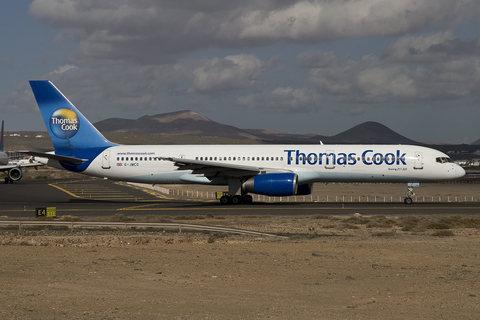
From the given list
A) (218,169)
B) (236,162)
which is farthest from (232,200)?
(218,169)

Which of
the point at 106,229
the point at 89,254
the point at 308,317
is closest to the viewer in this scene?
the point at 308,317

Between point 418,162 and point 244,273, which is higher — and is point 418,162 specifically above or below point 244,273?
above

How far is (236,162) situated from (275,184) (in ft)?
14.9

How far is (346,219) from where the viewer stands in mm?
29141

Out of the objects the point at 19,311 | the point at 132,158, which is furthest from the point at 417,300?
the point at 132,158

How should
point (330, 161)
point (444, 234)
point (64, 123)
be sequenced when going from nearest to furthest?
1. point (444, 234)
2. point (330, 161)
3. point (64, 123)

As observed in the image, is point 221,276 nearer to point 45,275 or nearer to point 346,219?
point 45,275

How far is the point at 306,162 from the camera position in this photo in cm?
3922

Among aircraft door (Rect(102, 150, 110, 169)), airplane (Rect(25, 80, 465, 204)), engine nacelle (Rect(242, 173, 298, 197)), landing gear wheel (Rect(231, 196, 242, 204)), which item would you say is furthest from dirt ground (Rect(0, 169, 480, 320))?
aircraft door (Rect(102, 150, 110, 169))

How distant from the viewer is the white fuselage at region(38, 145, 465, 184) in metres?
38.8

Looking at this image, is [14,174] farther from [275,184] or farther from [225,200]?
[275,184]

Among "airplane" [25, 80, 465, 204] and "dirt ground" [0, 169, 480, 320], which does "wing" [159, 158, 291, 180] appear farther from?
"dirt ground" [0, 169, 480, 320]

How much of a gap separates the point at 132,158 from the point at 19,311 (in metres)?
31.1

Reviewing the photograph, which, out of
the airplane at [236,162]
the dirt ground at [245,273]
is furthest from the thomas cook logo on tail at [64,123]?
the dirt ground at [245,273]
